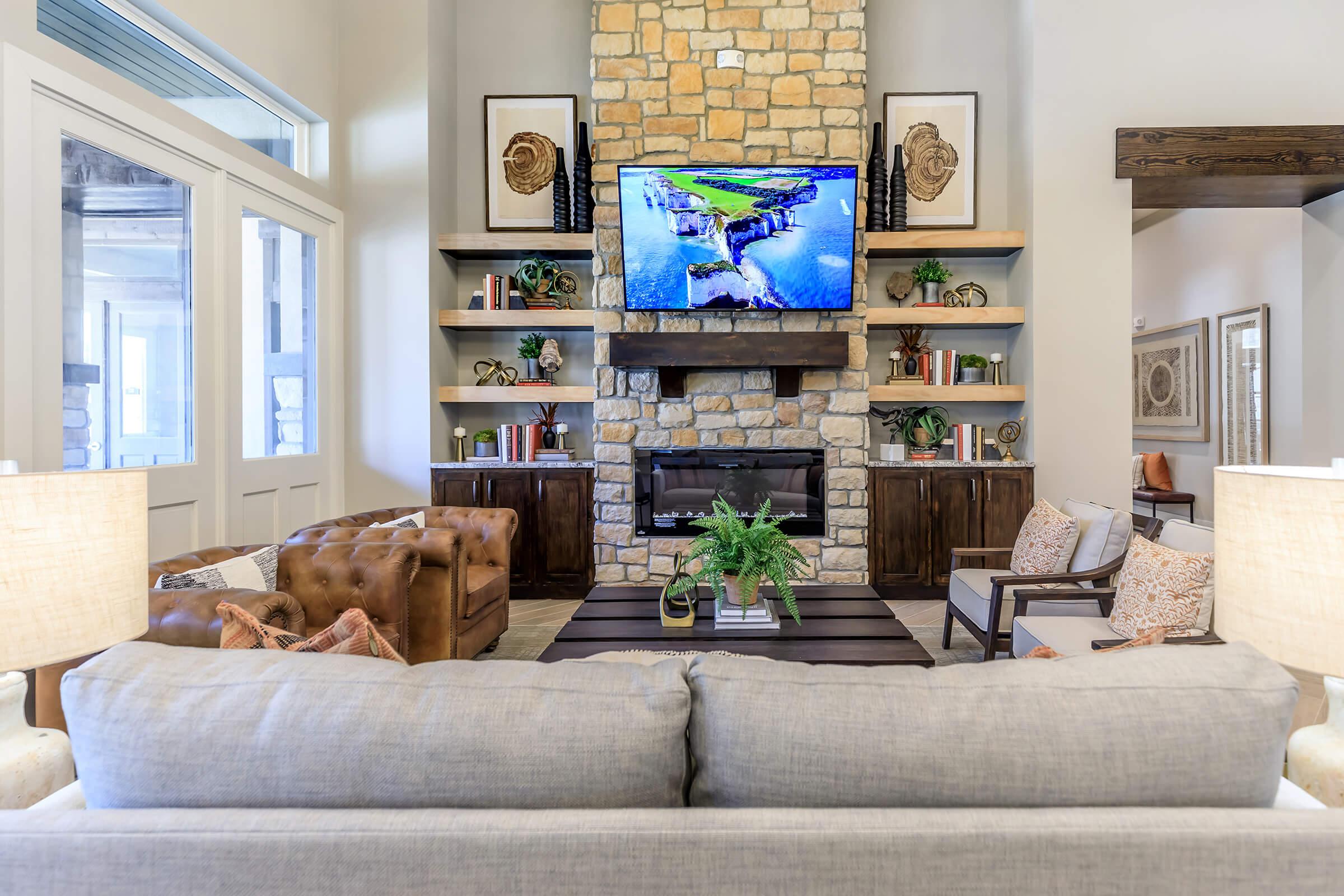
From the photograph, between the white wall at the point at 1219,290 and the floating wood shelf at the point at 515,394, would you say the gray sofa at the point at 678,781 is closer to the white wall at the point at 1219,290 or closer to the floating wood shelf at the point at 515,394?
the floating wood shelf at the point at 515,394

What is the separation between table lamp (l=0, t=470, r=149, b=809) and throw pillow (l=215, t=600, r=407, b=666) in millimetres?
165

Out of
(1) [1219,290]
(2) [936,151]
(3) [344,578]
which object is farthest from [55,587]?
(1) [1219,290]


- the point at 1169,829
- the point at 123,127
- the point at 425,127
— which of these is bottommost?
the point at 1169,829

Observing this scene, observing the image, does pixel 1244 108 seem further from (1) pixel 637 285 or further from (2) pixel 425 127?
(2) pixel 425 127

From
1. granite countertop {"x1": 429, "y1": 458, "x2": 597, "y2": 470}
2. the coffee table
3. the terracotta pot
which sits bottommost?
the coffee table

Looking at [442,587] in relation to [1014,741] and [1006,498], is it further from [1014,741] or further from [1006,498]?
[1006,498]

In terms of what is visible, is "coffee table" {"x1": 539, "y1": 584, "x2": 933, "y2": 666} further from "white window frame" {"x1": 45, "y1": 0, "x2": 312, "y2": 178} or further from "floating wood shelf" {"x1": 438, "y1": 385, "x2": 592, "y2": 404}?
"white window frame" {"x1": 45, "y1": 0, "x2": 312, "y2": 178}

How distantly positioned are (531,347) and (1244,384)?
19.6 ft

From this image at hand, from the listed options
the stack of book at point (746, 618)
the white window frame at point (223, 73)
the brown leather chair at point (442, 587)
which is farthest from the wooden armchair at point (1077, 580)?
the white window frame at point (223, 73)

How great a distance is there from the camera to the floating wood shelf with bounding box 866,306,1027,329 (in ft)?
15.5

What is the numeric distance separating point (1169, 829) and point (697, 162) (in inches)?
171

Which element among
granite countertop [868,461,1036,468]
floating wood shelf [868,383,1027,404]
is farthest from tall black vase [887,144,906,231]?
granite countertop [868,461,1036,468]

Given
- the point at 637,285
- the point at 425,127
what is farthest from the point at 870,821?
Answer: the point at 425,127

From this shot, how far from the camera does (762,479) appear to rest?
472cm
